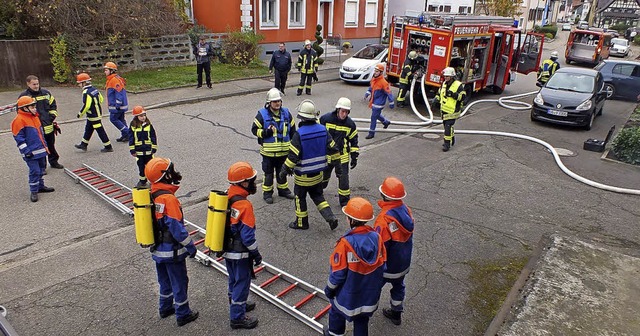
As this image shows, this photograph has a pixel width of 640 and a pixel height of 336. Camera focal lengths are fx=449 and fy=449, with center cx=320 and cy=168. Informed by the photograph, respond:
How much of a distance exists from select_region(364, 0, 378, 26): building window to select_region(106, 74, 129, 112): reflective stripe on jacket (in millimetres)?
20635

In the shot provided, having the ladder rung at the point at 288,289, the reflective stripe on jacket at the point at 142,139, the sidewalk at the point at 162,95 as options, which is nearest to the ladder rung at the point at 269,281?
the ladder rung at the point at 288,289

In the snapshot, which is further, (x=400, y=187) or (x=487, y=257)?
(x=487, y=257)

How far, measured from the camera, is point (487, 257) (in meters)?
6.07

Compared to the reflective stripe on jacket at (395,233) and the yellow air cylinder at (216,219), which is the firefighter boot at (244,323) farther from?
the reflective stripe on jacket at (395,233)

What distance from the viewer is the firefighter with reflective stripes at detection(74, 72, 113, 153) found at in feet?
28.5

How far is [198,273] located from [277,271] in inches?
37.4

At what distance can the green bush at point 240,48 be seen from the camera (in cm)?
1920

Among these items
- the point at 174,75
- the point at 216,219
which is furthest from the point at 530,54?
the point at 216,219

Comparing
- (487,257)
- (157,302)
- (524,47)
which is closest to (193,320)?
(157,302)

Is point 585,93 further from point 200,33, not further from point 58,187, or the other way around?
point 200,33

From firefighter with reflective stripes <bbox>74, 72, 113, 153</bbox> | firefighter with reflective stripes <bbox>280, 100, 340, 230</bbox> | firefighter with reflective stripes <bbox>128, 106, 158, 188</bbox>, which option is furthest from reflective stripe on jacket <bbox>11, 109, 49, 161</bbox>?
firefighter with reflective stripes <bbox>280, 100, 340, 230</bbox>

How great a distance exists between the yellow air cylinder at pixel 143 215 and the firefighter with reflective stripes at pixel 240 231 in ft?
2.31

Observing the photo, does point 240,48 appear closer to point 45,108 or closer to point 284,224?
point 45,108

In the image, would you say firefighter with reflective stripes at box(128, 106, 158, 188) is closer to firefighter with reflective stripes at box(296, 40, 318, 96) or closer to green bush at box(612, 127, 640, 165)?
firefighter with reflective stripes at box(296, 40, 318, 96)
